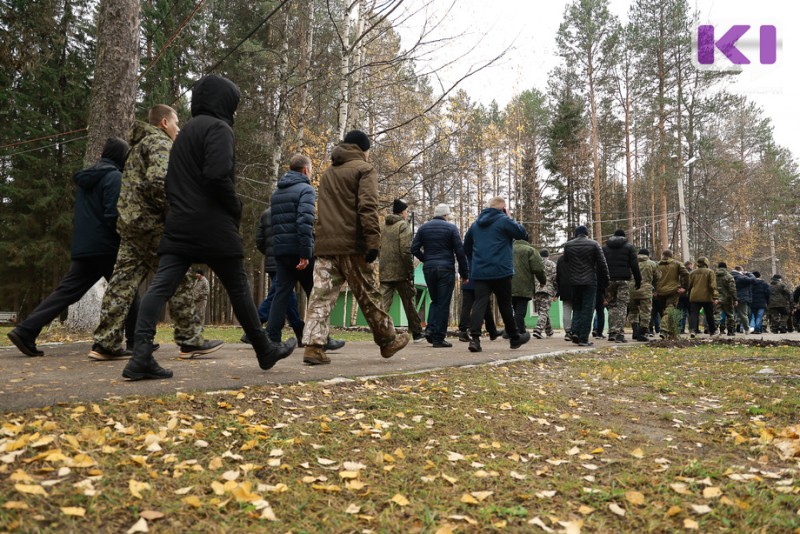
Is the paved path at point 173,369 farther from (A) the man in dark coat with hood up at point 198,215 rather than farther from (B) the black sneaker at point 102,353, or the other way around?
(A) the man in dark coat with hood up at point 198,215

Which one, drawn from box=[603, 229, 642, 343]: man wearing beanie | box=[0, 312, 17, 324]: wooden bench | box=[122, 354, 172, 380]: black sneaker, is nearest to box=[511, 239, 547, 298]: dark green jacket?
box=[603, 229, 642, 343]: man wearing beanie

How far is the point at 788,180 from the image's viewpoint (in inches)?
1734

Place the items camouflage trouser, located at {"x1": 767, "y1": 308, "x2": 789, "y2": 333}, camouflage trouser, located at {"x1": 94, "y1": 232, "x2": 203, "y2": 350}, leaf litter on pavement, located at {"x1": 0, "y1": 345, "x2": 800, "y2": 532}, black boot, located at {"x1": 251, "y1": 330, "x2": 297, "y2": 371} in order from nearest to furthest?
leaf litter on pavement, located at {"x1": 0, "y1": 345, "x2": 800, "y2": 532} → black boot, located at {"x1": 251, "y1": 330, "x2": 297, "y2": 371} → camouflage trouser, located at {"x1": 94, "y1": 232, "x2": 203, "y2": 350} → camouflage trouser, located at {"x1": 767, "y1": 308, "x2": 789, "y2": 333}

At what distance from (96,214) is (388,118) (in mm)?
21236

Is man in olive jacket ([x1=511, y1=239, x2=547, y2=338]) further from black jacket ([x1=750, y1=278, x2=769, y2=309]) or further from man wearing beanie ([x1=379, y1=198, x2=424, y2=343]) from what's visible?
black jacket ([x1=750, y1=278, x2=769, y2=309])

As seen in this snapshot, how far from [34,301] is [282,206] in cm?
2352

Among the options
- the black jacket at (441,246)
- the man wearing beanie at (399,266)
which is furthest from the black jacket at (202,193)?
the black jacket at (441,246)

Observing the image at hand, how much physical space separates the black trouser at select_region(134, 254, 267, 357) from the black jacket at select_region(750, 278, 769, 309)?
1925 cm

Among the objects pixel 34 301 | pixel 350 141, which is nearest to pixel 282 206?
pixel 350 141

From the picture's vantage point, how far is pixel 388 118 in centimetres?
2583

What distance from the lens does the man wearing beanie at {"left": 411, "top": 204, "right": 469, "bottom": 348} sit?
8.62 m

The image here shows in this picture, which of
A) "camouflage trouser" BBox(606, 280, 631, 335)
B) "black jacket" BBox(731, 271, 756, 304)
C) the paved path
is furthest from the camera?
"black jacket" BBox(731, 271, 756, 304)

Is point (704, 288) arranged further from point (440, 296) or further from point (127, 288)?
point (127, 288)

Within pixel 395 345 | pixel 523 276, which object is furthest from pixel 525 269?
pixel 395 345
